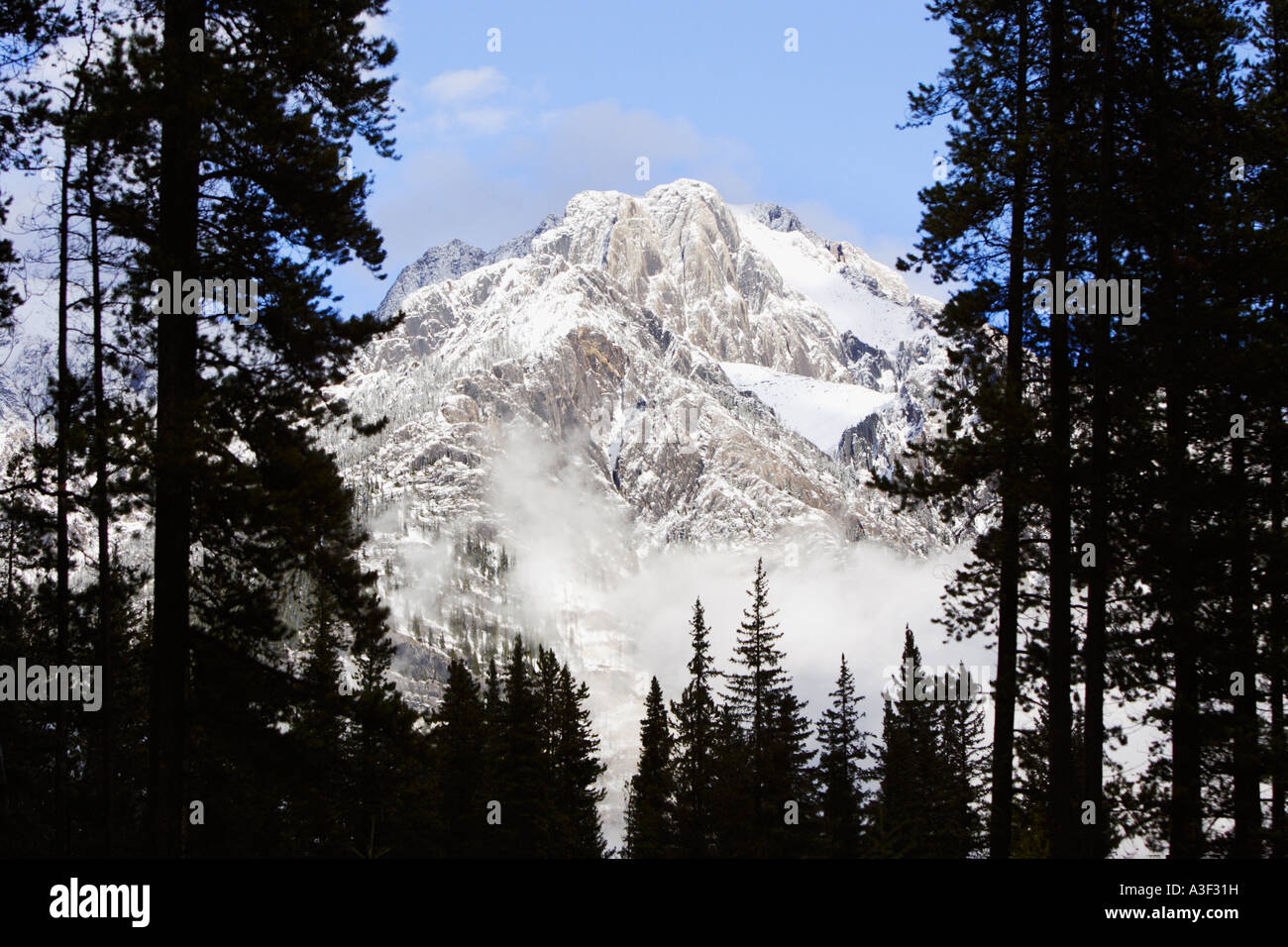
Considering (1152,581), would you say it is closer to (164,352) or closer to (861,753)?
(164,352)

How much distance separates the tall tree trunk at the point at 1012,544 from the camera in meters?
13.9

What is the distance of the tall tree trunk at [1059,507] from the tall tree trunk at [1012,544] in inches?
17.4

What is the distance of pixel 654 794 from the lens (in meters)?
40.8

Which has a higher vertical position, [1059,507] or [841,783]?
[1059,507]

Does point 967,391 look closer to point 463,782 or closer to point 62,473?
point 62,473

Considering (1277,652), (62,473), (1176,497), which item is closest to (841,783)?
(1277,652)

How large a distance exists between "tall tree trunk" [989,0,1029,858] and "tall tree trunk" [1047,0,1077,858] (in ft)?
1.45

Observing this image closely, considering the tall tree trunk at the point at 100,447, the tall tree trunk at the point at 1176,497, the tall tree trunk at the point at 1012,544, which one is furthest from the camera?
the tall tree trunk at the point at 1012,544

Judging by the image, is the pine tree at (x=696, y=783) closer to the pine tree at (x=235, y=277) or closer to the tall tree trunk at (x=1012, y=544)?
the tall tree trunk at (x=1012, y=544)

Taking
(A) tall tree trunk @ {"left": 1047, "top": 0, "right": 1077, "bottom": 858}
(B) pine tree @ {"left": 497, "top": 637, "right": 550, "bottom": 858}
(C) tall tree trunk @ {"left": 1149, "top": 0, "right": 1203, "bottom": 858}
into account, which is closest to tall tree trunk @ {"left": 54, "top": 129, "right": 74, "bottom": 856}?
(A) tall tree trunk @ {"left": 1047, "top": 0, "right": 1077, "bottom": 858}

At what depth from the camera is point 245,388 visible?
468 inches

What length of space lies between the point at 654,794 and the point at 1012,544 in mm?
29625

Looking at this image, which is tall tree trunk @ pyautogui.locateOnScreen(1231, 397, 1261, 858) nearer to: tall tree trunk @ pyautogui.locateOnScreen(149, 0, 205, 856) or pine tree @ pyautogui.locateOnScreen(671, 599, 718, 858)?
tall tree trunk @ pyautogui.locateOnScreen(149, 0, 205, 856)

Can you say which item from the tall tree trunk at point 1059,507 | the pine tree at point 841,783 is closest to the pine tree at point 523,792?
the pine tree at point 841,783
